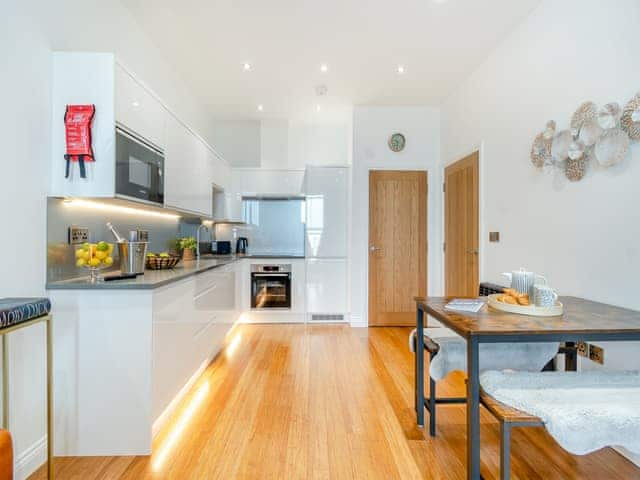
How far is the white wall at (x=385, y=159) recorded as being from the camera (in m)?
4.57

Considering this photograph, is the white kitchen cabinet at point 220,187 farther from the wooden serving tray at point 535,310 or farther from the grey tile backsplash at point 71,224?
the wooden serving tray at point 535,310

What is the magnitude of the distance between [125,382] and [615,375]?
2285 mm

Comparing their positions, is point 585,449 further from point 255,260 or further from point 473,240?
point 255,260

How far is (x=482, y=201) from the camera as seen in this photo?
133 inches

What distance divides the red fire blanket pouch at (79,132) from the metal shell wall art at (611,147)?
276 cm

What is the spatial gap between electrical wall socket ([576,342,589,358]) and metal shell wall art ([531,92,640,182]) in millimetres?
1008

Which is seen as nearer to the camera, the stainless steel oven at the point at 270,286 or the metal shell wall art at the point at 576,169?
the metal shell wall art at the point at 576,169

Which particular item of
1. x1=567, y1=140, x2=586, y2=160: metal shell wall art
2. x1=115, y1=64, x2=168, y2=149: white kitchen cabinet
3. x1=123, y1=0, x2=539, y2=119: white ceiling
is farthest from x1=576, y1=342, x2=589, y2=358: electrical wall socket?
x1=115, y1=64, x2=168, y2=149: white kitchen cabinet

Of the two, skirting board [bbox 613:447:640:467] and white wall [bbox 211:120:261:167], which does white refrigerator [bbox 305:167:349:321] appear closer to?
white wall [bbox 211:120:261:167]

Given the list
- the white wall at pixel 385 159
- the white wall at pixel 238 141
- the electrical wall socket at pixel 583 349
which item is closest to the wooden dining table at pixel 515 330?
the electrical wall socket at pixel 583 349

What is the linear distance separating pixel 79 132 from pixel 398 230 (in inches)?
141

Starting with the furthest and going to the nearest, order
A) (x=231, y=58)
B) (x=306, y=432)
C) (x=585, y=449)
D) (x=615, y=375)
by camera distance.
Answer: (x=231, y=58), (x=306, y=432), (x=615, y=375), (x=585, y=449)

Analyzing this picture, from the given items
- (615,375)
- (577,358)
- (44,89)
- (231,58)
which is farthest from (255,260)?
(615,375)

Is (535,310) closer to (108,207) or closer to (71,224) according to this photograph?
(71,224)
